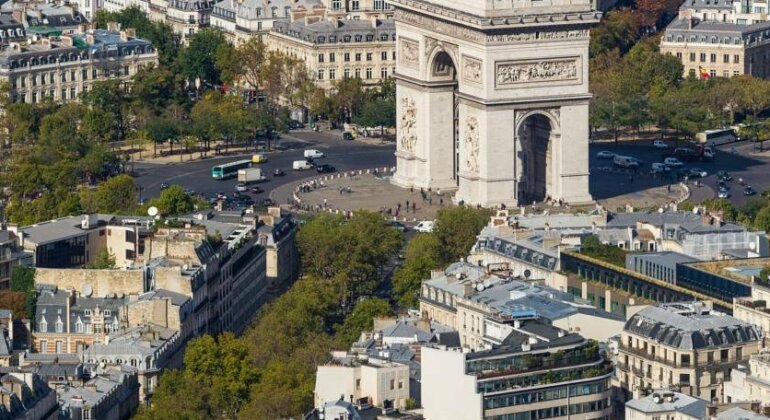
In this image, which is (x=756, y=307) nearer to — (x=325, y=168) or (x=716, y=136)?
(x=325, y=168)

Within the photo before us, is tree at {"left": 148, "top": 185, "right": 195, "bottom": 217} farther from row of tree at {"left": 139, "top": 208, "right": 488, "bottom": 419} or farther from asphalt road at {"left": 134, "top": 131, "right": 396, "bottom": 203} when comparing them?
asphalt road at {"left": 134, "top": 131, "right": 396, "bottom": 203}

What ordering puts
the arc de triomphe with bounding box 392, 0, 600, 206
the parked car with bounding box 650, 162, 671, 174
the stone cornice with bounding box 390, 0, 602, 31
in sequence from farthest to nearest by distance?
the parked car with bounding box 650, 162, 671, 174
the arc de triomphe with bounding box 392, 0, 600, 206
the stone cornice with bounding box 390, 0, 602, 31

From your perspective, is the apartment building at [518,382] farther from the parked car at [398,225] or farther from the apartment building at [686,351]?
the parked car at [398,225]

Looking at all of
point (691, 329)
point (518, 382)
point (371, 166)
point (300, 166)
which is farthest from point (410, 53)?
point (518, 382)

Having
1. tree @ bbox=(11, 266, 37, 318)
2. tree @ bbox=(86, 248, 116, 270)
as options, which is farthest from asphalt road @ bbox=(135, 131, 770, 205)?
tree @ bbox=(11, 266, 37, 318)

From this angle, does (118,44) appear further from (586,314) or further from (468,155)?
(586,314)

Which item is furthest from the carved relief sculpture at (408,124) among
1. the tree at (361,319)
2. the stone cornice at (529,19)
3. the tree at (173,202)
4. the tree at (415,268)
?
the tree at (361,319)

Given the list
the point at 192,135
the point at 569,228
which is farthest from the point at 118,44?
the point at 569,228
